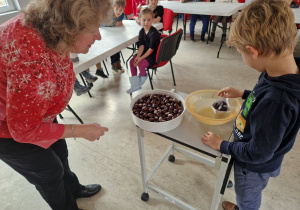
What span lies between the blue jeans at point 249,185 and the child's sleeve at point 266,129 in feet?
0.70

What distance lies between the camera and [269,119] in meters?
0.68

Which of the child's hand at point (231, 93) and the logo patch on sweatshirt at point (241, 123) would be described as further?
the child's hand at point (231, 93)

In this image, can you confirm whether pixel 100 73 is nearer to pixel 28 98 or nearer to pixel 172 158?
pixel 172 158

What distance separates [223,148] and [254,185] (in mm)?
334

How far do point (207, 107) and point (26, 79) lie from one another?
2.81 ft

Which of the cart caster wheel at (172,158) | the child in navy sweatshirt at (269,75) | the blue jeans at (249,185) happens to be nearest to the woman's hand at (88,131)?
the child in navy sweatshirt at (269,75)

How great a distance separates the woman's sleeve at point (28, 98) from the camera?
0.64m

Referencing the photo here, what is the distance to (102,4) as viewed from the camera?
0.70 meters

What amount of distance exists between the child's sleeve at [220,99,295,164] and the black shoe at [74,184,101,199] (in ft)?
3.63

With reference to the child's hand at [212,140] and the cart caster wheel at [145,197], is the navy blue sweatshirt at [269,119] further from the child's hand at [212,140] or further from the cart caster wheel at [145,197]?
the cart caster wheel at [145,197]

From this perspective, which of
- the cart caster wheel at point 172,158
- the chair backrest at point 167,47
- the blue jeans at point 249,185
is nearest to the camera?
the blue jeans at point 249,185

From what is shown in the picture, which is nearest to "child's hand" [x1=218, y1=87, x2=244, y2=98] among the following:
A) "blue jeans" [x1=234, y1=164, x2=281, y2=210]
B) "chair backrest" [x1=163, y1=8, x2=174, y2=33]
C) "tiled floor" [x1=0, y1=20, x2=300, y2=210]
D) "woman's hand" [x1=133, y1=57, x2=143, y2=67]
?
"blue jeans" [x1=234, y1=164, x2=281, y2=210]

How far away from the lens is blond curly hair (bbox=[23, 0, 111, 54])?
25.5 inches

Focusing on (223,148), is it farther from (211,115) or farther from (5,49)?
(5,49)
